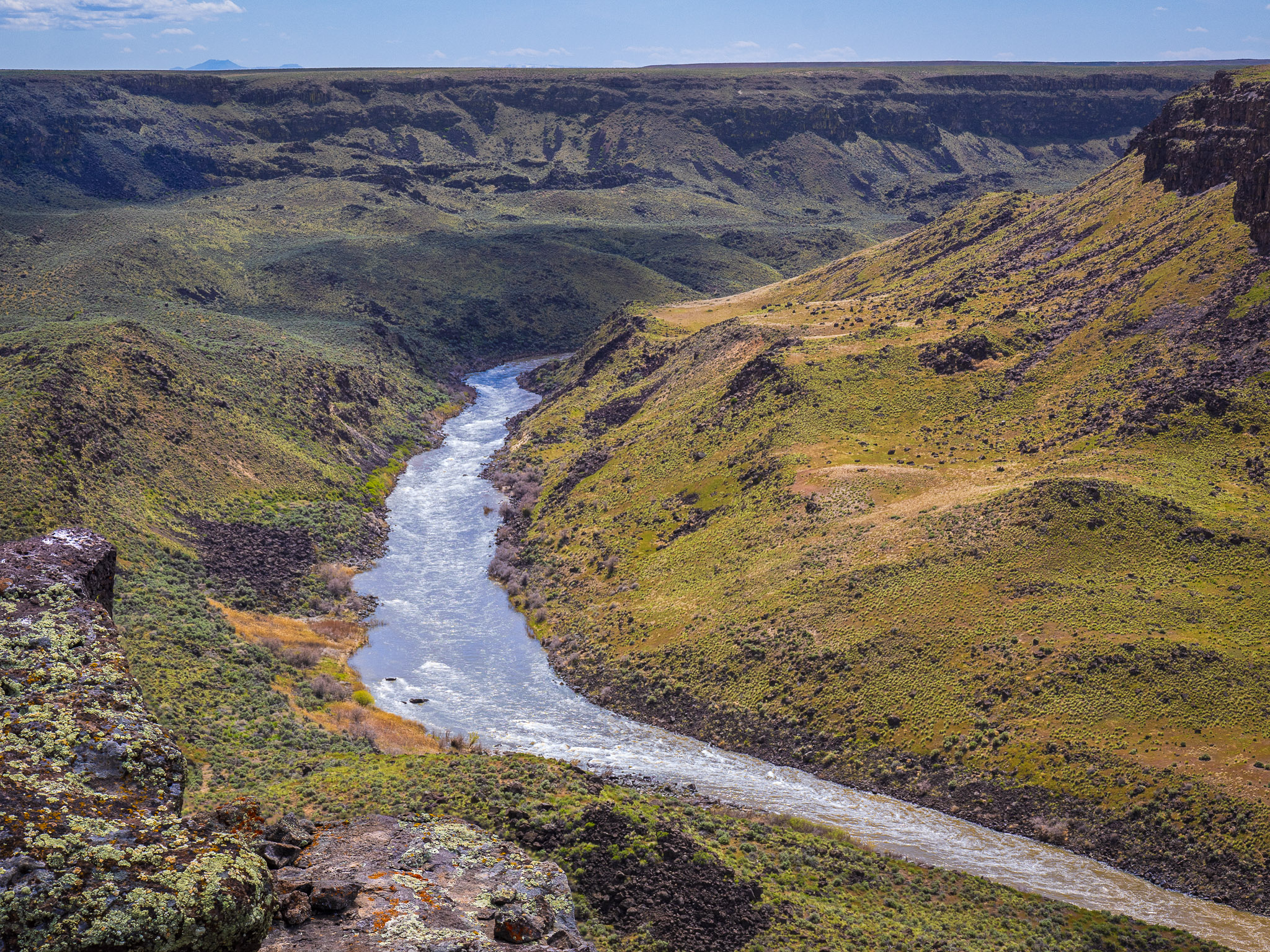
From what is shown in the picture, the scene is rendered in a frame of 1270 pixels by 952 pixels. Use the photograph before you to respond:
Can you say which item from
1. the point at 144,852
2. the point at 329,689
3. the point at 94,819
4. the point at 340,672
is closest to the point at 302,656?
the point at 340,672

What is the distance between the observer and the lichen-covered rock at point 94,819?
17.4 m

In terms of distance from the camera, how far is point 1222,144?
92750mm

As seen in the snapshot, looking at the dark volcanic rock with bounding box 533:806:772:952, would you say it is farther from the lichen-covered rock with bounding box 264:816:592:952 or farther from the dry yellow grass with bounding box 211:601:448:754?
the dry yellow grass with bounding box 211:601:448:754

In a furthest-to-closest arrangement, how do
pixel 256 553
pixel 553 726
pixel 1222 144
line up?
pixel 1222 144 < pixel 256 553 < pixel 553 726

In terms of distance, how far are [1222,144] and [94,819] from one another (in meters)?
107

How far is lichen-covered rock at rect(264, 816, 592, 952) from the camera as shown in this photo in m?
23.9

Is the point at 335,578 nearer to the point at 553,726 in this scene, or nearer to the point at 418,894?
the point at 553,726

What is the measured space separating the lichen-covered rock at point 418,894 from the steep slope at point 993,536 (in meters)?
27.9

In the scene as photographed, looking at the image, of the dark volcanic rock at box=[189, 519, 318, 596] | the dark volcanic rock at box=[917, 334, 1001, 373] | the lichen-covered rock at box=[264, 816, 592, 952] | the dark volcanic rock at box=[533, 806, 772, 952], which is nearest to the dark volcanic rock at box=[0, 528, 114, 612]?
the lichen-covered rock at box=[264, 816, 592, 952]

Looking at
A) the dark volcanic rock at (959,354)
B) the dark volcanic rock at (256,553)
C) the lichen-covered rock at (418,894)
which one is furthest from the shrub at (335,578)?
the dark volcanic rock at (959,354)

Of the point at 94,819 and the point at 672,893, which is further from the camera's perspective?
the point at 672,893

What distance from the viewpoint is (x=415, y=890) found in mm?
26953

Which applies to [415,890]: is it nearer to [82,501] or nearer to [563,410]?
[82,501]

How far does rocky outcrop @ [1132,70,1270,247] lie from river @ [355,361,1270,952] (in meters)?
59.0
